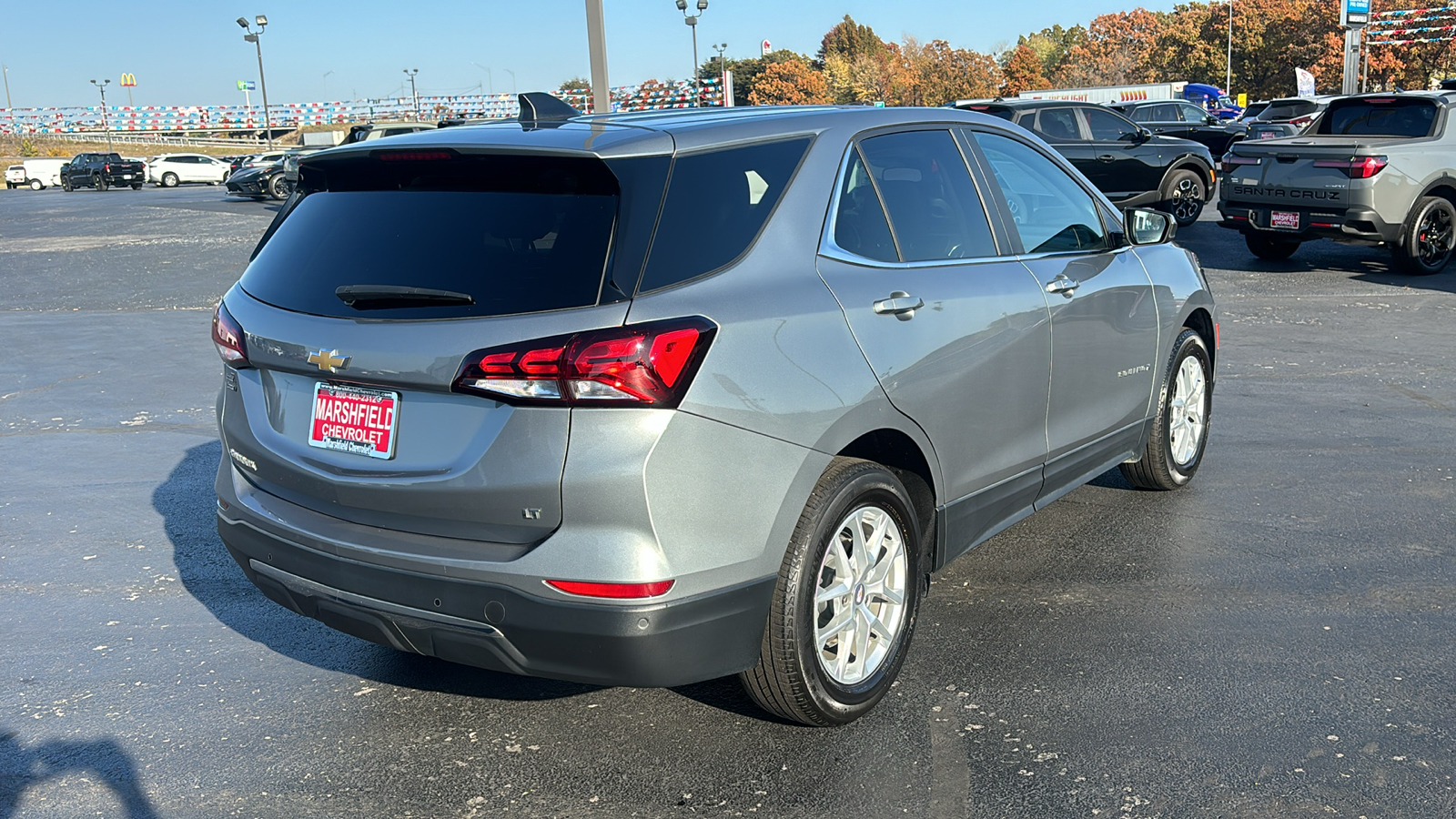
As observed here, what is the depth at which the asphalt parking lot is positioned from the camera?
125 inches

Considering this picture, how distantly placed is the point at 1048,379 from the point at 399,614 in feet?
7.97

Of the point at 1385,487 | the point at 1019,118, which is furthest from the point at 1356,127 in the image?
the point at 1385,487

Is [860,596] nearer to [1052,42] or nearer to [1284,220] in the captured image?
[1284,220]

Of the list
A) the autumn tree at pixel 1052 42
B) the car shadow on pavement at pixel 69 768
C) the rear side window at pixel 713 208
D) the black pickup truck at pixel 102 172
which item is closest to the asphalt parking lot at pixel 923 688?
the car shadow on pavement at pixel 69 768

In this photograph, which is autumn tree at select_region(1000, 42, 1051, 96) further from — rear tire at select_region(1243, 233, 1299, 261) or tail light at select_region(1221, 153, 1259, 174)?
tail light at select_region(1221, 153, 1259, 174)

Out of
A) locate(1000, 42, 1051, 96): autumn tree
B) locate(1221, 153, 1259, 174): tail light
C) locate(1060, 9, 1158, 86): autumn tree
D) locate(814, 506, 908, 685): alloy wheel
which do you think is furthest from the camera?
locate(1060, 9, 1158, 86): autumn tree

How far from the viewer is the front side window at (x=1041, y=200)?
4.47m

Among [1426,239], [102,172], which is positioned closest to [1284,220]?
[1426,239]

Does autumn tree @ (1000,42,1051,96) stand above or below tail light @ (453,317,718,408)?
above

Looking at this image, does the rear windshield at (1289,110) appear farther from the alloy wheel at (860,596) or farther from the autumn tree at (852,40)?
the autumn tree at (852,40)

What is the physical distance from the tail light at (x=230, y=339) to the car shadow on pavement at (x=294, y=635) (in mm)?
1130

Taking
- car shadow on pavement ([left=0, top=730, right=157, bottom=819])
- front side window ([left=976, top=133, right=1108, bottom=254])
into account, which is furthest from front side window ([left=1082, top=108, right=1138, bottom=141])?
car shadow on pavement ([left=0, top=730, right=157, bottom=819])

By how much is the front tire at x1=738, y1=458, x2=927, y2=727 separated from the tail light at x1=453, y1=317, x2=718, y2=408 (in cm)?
62

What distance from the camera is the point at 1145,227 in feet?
17.3
